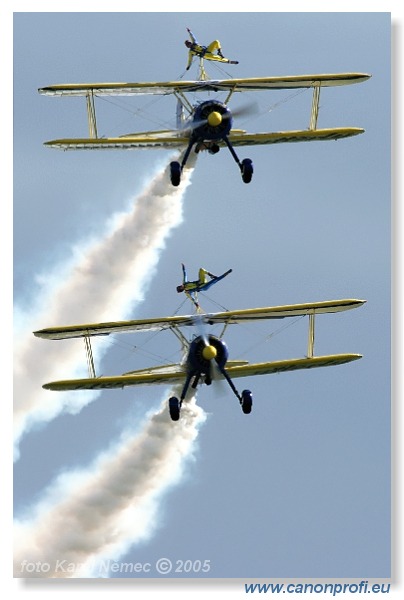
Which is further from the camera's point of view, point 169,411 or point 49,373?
point 49,373

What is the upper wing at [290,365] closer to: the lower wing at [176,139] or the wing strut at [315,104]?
the lower wing at [176,139]

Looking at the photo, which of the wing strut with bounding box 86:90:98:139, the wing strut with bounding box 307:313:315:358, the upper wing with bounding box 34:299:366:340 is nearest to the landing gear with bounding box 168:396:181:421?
the upper wing with bounding box 34:299:366:340

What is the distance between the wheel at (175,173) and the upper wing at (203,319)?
3.06 metres

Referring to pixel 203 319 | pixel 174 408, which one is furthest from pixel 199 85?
pixel 174 408

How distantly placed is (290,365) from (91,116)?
21.8 ft

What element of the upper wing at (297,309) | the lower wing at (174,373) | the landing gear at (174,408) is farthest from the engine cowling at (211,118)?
the landing gear at (174,408)

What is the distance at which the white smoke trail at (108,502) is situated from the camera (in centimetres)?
6856

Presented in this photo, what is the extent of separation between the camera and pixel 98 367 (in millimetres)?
66000

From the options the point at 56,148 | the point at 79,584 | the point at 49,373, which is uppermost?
the point at 56,148

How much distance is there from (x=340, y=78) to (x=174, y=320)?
21.1 ft

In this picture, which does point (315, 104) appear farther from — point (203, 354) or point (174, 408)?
point (174, 408)

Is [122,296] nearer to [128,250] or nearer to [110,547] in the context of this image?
[128,250]

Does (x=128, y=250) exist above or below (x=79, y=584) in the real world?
above

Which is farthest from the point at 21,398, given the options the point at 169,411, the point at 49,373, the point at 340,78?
the point at 340,78
